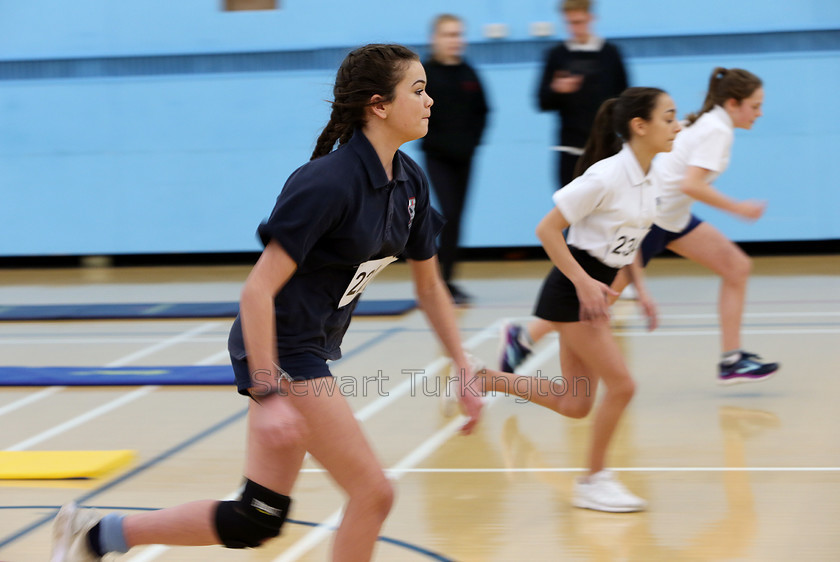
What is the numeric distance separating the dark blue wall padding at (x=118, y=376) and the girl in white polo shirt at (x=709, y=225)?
219 centimetres

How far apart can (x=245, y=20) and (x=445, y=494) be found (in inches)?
267

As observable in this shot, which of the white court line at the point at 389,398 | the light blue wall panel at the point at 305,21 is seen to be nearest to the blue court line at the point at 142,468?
the white court line at the point at 389,398

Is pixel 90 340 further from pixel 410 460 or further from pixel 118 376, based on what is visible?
pixel 410 460

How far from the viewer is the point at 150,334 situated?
6.83 metres

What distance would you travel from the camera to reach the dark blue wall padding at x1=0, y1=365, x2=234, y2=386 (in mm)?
5430

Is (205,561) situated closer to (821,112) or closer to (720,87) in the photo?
(720,87)

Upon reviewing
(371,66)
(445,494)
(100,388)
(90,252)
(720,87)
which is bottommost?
(90,252)

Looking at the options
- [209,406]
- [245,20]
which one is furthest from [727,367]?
[245,20]

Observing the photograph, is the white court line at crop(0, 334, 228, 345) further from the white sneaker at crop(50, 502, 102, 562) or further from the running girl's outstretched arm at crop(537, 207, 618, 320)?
the white sneaker at crop(50, 502, 102, 562)

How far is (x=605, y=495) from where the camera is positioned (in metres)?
3.40

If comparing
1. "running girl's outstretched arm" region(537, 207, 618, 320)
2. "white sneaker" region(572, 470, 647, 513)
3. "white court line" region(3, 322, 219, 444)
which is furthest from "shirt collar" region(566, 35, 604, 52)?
"white sneaker" region(572, 470, 647, 513)

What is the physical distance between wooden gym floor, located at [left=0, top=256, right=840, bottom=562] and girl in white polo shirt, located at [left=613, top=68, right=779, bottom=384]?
25 centimetres

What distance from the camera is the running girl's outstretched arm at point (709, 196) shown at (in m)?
4.38

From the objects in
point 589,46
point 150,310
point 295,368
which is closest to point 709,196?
point 589,46
